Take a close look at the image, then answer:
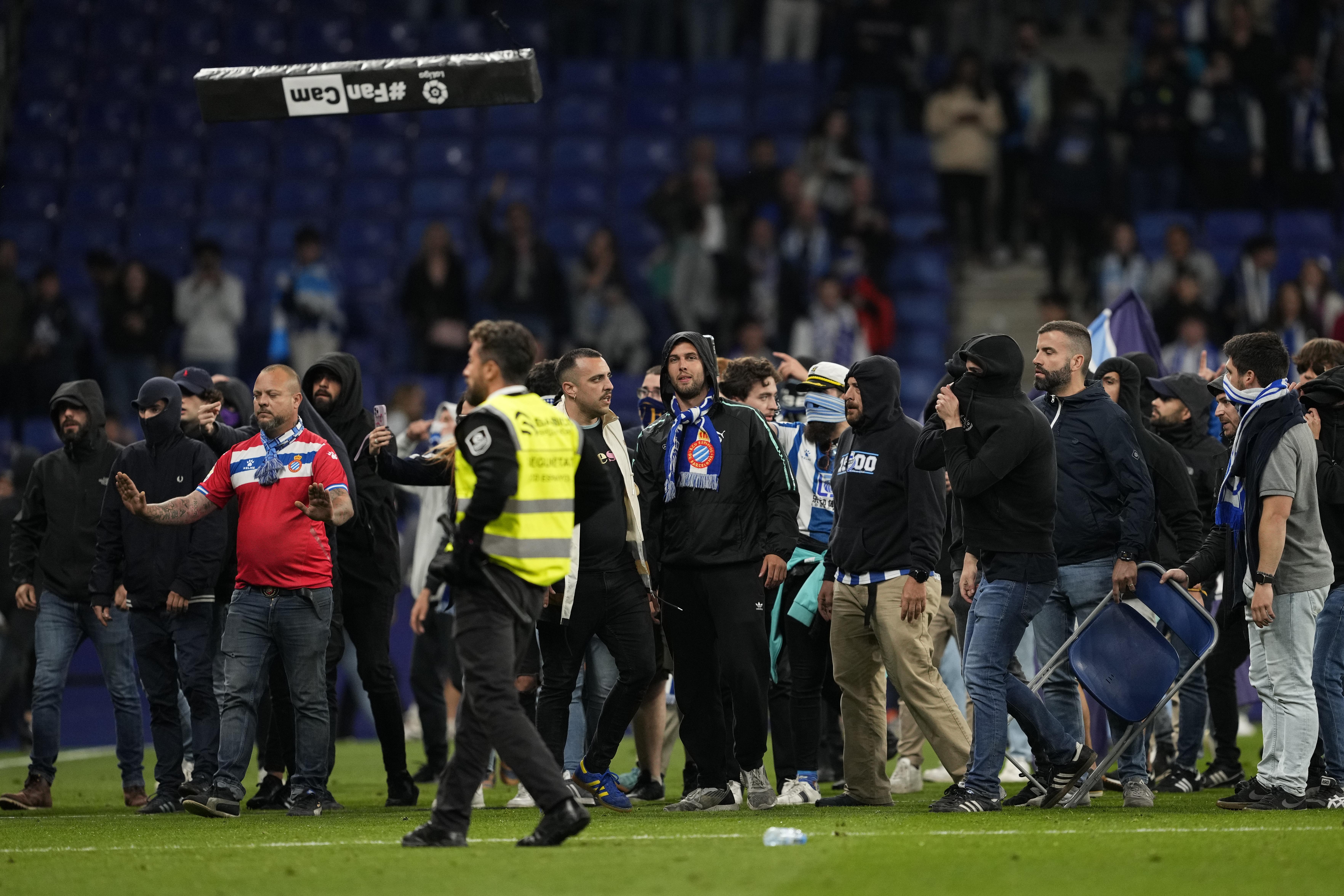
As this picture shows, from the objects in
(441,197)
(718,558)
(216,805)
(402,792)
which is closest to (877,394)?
(718,558)

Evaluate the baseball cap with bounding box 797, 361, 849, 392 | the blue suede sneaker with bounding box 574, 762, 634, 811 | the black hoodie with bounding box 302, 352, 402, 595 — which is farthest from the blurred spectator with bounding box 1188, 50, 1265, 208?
the blue suede sneaker with bounding box 574, 762, 634, 811

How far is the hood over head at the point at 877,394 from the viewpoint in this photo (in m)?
8.08

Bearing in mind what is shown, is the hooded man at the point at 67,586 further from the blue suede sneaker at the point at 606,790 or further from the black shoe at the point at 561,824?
the black shoe at the point at 561,824

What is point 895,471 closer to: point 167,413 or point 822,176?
point 167,413

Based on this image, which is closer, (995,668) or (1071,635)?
(995,668)

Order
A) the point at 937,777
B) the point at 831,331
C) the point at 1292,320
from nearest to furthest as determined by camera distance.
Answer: the point at 937,777, the point at 1292,320, the point at 831,331

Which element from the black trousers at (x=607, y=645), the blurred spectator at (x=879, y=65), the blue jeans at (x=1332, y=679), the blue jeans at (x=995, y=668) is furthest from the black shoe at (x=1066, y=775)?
the blurred spectator at (x=879, y=65)

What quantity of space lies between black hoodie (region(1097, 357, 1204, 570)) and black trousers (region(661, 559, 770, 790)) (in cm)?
213

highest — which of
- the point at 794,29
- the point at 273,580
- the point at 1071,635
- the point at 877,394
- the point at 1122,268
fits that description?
the point at 794,29

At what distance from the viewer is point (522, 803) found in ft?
28.2

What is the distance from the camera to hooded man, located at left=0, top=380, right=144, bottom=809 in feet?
29.7

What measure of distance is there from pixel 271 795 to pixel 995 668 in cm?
383

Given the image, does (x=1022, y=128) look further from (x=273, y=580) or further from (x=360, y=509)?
(x=273, y=580)

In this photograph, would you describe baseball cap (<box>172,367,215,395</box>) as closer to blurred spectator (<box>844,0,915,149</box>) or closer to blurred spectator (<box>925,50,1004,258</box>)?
blurred spectator (<box>925,50,1004,258</box>)
